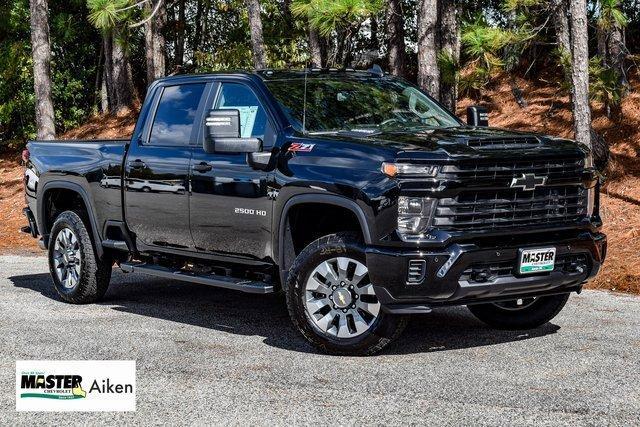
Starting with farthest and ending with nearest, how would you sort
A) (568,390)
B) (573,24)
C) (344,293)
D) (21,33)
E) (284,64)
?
1. (21,33)
2. (284,64)
3. (573,24)
4. (344,293)
5. (568,390)

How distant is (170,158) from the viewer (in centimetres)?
857

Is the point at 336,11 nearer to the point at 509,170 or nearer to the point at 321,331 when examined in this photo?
the point at 509,170

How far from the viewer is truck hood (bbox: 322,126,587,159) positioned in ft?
22.4

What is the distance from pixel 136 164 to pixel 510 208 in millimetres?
3489

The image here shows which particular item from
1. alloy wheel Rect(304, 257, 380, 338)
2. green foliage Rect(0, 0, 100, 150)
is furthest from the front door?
green foliage Rect(0, 0, 100, 150)

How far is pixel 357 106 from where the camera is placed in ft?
27.1

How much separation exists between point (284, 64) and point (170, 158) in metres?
17.9

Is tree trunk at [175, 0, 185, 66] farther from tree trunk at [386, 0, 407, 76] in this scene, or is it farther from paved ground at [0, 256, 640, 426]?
paved ground at [0, 256, 640, 426]

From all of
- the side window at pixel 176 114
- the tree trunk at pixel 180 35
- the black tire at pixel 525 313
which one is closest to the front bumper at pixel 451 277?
the black tire at pixel 525 313

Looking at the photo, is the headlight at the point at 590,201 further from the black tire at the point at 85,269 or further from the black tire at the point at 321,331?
the black tire at the point at 85,269

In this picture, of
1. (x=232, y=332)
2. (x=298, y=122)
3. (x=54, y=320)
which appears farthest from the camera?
(x=54, y=320)

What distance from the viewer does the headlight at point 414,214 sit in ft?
22.3

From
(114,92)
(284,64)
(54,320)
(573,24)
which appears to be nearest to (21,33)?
(114,92)

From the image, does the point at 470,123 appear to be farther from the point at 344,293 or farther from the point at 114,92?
the point at 114,92
